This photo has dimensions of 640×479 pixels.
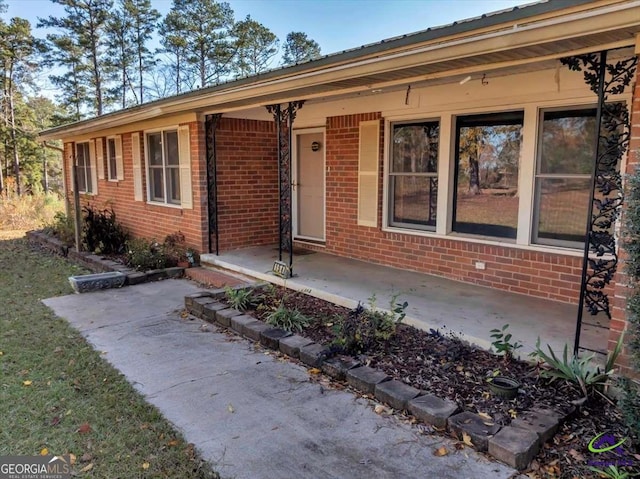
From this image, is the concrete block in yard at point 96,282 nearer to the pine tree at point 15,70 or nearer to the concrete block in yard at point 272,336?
the concrete block in yard at point 272,336

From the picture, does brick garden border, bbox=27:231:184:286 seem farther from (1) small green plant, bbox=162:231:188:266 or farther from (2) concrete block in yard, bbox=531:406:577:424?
(2) concrete block in yard, bbox=531:406:577:424

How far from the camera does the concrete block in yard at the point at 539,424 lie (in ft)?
8.82

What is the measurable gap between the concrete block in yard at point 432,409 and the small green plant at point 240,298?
2577mm

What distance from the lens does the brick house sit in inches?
130

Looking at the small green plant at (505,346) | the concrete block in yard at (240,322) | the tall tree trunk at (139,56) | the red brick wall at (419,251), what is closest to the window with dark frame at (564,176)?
the red brick wall at (419,251)

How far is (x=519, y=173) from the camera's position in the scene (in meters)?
4.97

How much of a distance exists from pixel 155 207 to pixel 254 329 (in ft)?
16.7

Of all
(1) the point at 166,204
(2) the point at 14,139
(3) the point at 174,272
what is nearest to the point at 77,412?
(3) the point at 174,272

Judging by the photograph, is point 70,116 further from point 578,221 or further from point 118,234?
point 578,221

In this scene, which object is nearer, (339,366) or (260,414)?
(260,414)

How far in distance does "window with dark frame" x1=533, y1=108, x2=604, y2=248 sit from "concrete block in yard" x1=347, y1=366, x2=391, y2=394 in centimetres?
257

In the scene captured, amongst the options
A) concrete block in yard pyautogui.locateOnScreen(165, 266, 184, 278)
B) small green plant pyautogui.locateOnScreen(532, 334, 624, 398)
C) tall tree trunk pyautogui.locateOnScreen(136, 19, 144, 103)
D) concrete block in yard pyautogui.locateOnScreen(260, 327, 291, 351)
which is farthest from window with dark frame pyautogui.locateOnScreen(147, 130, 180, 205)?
tall tree trunk pyautogui.locateOnScreen(136, 19, 144, 103)

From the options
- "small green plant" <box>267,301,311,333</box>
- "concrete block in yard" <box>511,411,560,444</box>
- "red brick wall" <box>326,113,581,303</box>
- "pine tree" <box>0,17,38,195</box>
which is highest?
"pine tree" <box>0,17,38,195</box>

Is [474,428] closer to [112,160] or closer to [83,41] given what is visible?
[112,160]
